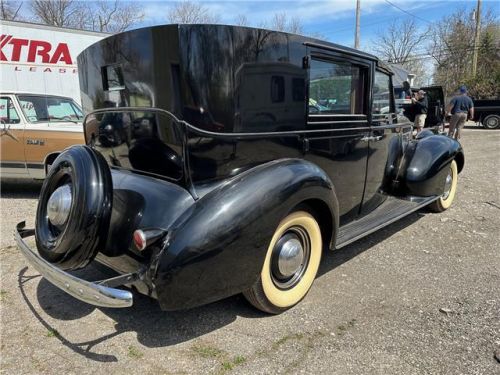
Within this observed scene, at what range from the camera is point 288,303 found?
287 centimetres

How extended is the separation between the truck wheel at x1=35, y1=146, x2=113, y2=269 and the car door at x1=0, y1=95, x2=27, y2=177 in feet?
13.4

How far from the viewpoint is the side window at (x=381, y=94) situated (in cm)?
396

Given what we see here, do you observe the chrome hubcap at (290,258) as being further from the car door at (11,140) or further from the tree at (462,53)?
the tree at (462,53)

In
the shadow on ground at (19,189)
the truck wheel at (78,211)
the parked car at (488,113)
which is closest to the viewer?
the truck wheel at (78,211)

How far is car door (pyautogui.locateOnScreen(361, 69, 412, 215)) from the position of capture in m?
3.94

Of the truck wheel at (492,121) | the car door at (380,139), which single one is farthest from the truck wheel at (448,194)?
the truck wheel at (492,121)

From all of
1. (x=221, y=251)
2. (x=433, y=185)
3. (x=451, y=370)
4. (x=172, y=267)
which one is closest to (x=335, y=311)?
(x=451, y=370)

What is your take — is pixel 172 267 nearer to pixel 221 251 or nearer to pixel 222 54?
pixel 221 251

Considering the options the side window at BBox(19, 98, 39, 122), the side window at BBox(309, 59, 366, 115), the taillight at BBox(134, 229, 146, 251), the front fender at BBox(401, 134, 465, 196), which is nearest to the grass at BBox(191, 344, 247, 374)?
the taillight at BBox(134, 229, 146, 251)

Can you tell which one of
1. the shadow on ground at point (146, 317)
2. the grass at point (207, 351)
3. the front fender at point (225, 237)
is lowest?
the grass at point (207, 351)

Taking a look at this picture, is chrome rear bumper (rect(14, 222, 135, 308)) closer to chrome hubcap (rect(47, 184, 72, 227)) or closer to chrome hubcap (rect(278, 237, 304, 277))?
chrome hubcap (rect(47, 184, 72, 227))

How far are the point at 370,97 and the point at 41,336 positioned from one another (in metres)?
3.41

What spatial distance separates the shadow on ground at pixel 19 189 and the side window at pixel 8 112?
1.22 m

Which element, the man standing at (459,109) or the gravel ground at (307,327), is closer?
the gravel ground at (307,327)
